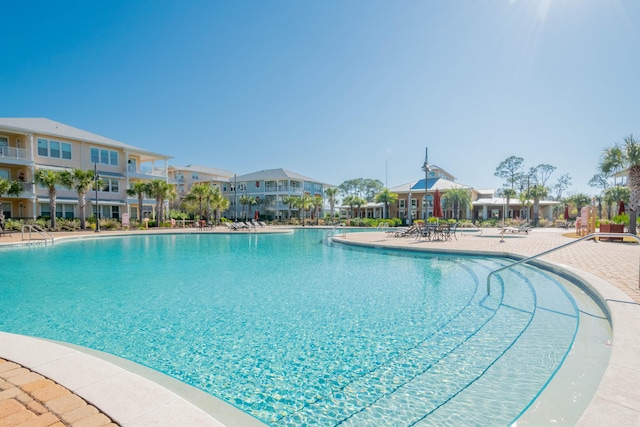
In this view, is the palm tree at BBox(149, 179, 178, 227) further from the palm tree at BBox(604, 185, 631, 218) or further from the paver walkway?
the palm tree at BBox(604, 185, 631, 218)

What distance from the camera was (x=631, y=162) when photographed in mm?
16844

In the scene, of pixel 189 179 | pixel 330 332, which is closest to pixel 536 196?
pixel 330 332

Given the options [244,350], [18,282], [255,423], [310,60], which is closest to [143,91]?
[310,60]

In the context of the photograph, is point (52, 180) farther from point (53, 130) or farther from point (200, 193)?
point (200, 193)

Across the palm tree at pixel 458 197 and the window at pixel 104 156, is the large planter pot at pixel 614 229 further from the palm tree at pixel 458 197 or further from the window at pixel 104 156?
the window at pixel 104 156

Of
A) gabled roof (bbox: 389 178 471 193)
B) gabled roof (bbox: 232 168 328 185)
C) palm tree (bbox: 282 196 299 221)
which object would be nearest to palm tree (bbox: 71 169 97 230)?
palm tree (bbox: 282 196 299 221)

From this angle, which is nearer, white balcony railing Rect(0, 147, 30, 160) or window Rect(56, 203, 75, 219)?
white balcony railing Rect(0, 147, 30, 160)

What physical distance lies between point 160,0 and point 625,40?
19.2m

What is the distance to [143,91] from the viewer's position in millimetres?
22516

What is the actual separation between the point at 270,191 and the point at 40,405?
5055cm

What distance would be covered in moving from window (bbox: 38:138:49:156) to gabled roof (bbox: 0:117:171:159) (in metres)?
0.99

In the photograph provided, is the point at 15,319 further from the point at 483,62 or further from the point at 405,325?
the point at 483,62

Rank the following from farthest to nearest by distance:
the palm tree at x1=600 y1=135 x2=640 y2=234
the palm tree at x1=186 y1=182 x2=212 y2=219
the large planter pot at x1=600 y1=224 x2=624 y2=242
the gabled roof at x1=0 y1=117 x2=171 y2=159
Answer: the palm tree at x1=186 y1=182 x2=212 y2=219 < the gabled roof at x1=0 y1=117 x2=171 y2=159 < the palm tree at x1=600 y1=135 x2=640 y2=234 < the large planter pot at x1=600 y1=224 x2=624 y2=242

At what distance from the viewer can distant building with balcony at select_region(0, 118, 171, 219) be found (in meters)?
26.8
